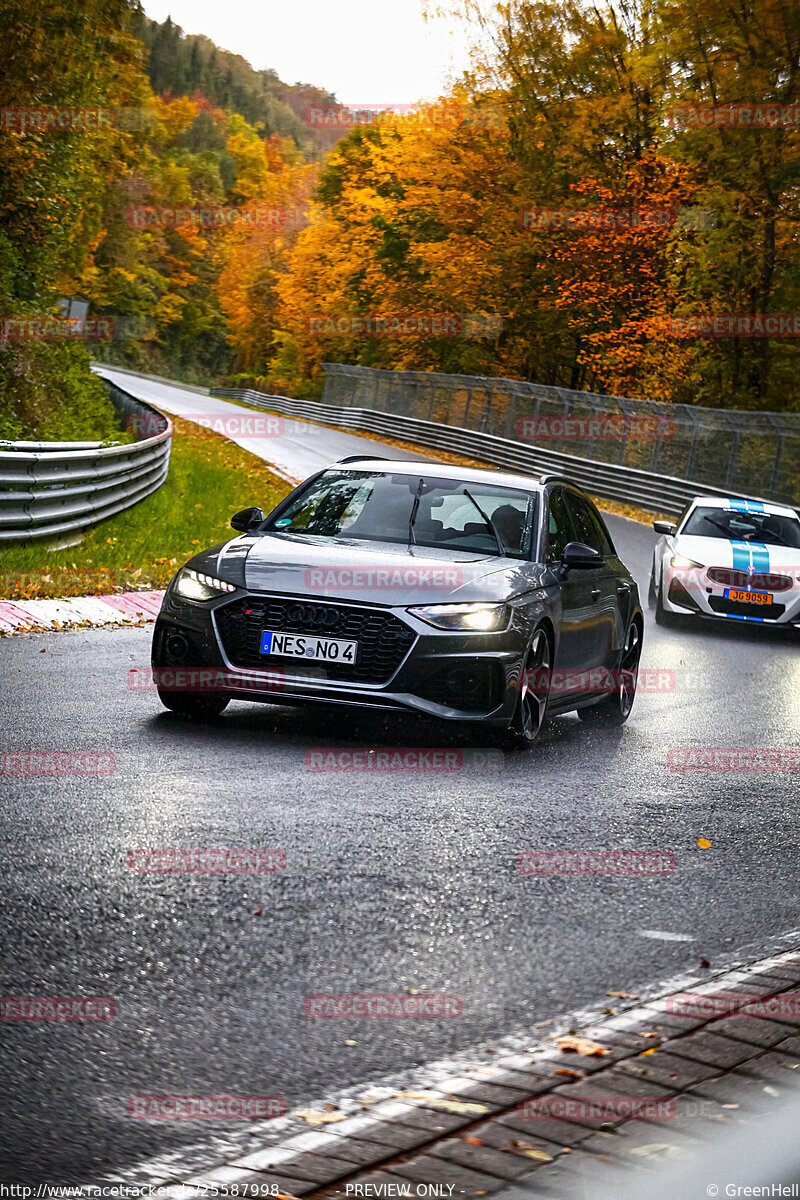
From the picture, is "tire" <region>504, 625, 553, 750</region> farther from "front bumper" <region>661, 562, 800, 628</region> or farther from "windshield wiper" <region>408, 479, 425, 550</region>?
"front bumper" <region>661, 562, 800, 628</region>

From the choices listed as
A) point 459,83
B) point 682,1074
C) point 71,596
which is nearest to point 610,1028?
point 682,1074

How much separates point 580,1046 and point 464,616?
427cm

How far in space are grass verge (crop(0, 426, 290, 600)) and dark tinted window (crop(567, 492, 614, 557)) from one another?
522 centimetres

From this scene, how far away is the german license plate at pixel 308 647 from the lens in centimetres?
779

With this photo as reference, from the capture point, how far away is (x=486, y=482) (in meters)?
9.57

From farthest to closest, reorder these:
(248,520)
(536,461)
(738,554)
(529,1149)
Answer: (536,461)
(738,554)
(248,520)
(529,1149)

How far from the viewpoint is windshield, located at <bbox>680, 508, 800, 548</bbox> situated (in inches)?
719

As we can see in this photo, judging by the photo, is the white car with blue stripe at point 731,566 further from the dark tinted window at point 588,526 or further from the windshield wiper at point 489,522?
the windshield wiper at point 489,522

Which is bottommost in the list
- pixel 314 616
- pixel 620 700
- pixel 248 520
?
pixel 620 700

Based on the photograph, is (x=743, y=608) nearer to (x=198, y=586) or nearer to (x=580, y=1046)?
(x=198, y=586)

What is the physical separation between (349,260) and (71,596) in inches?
2231

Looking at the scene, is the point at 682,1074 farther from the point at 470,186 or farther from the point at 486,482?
the point at 470,186

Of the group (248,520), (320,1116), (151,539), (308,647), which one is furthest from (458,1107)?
(151,539)

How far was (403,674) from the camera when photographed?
7750 mm
